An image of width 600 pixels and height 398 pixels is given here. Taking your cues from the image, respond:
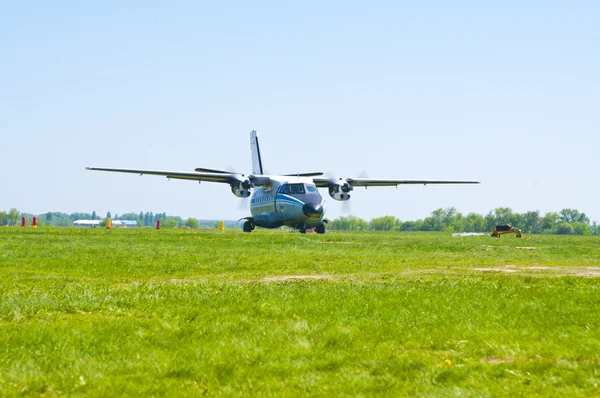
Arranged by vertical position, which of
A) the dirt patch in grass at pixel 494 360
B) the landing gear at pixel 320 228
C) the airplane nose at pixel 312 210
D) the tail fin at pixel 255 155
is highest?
the tail fin at pixel 255 155

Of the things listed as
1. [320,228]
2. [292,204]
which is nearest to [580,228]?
[320,228]

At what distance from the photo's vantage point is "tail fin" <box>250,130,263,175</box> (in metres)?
69.4

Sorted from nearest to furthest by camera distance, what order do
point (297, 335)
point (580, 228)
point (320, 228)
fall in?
point (297, 335)
point (320, 228)
point (580, 228)

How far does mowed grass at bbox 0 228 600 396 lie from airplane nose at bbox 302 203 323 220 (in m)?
31.4

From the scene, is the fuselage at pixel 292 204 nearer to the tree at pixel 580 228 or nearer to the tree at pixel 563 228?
the tree at pixel 563 228

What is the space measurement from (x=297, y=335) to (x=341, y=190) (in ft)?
154

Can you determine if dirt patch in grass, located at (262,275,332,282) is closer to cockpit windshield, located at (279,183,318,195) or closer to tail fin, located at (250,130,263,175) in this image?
cockpit windshield, located at (279,183,318,195)

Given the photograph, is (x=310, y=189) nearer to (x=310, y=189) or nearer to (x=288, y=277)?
(x=310, y=189)

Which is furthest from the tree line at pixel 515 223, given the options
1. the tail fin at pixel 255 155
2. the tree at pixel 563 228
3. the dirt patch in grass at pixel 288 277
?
the dirt patch in grass at pixel 288 277

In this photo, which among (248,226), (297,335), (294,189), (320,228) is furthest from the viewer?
(248,226)

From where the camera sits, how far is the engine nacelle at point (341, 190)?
2211 inches

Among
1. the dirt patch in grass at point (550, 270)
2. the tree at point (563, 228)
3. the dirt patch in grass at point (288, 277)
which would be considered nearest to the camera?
the dirt patch in grass at point (288, 277)

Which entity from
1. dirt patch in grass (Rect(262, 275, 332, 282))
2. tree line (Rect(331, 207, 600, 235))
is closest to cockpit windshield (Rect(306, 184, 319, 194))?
dirt patch in grass (Rect(262, 275, 332, 282))

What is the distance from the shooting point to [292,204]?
1989 inches
